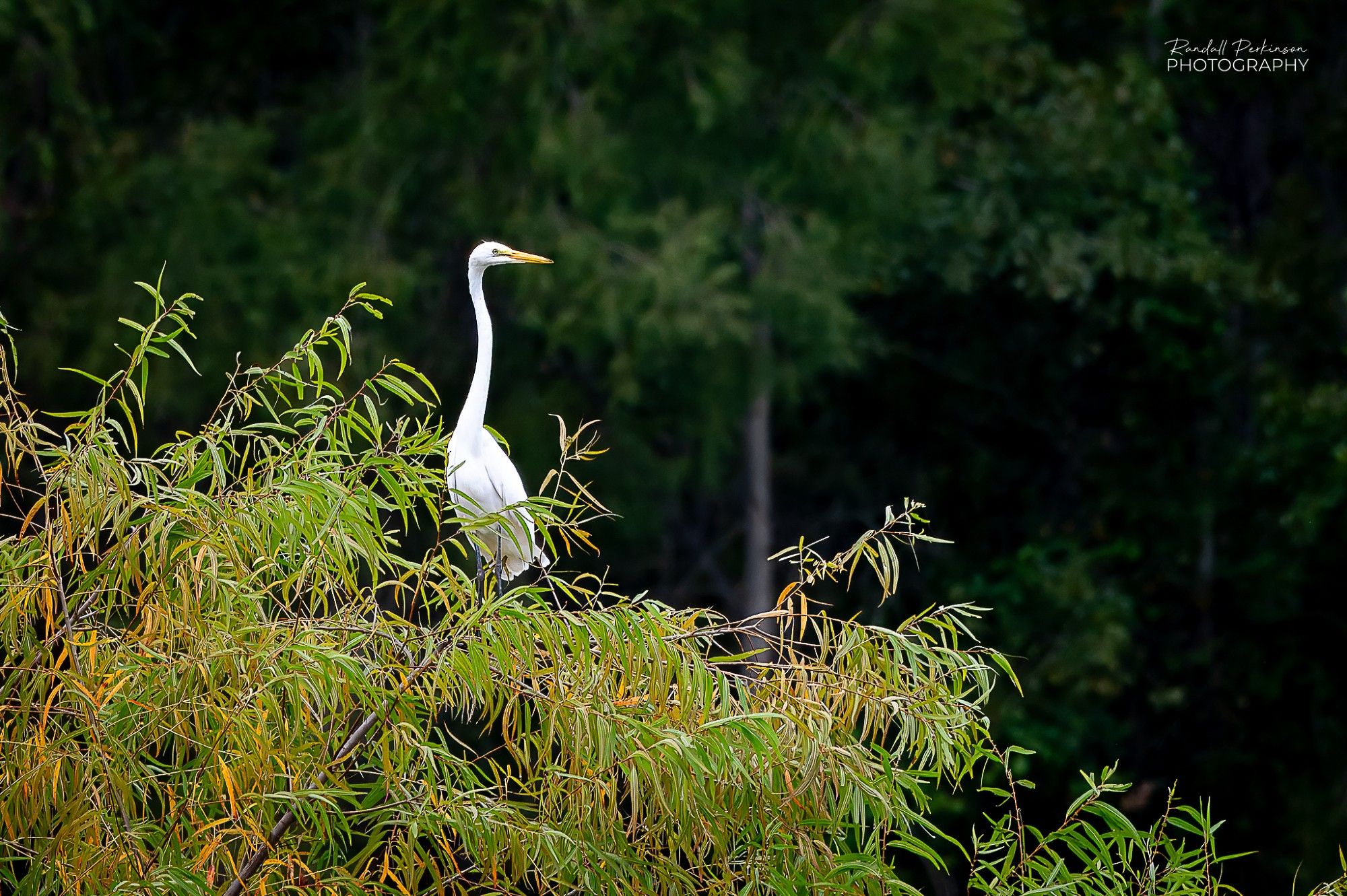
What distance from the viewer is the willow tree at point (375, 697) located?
264cm

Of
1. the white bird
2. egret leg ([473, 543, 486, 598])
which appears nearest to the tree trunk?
egret leg ([473, 543, 486, 598])

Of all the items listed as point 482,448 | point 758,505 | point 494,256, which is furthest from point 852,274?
point 482,448

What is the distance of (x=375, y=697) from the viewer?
2.62 metres

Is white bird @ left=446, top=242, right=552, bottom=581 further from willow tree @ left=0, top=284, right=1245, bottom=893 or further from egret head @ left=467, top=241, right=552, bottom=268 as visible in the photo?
willow tree @ left=0, top=284, right=1245, bottom=893

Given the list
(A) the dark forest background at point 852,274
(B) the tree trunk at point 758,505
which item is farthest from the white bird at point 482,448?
(B) the tree trunk at point 758,505

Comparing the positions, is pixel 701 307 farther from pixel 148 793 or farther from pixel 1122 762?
pixel 148 793

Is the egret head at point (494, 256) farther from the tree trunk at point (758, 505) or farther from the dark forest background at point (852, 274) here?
the tree trunk at point (758, 505)

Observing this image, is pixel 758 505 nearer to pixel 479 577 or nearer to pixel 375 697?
pixel 479 577

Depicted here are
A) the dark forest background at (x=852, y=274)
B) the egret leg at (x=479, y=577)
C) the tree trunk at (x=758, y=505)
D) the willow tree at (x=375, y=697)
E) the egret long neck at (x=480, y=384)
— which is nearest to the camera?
the willow tree at (x=375, y=697)

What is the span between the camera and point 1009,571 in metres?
9.76
